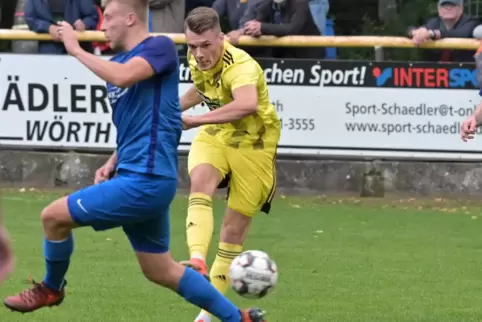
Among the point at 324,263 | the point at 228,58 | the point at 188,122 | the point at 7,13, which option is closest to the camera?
the point at 188,122

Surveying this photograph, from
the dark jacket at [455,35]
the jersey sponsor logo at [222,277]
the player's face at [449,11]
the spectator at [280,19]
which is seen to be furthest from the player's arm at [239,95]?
the dark jacket at [455,35]

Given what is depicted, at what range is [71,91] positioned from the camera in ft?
46.8

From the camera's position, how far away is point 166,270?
20.7 feet

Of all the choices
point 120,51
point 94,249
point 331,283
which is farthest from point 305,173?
point 120,51

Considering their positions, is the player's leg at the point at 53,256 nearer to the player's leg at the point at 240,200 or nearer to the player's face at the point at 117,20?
the player's face at the point at 117,20

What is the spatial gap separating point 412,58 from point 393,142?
129cm

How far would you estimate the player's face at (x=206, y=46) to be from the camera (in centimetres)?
749

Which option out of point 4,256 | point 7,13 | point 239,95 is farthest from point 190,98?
point 7,13

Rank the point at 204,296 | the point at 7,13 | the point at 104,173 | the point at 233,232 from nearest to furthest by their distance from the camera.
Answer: the point at 204,296, the point at 104,173, the point at 233,232, the point at 7,13

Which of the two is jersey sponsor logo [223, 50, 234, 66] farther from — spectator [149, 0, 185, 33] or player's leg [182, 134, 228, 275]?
spectator [149, 0, 185, 33]

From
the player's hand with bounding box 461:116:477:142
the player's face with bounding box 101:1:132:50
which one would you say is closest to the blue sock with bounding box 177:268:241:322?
the player's face with bounding box 101:1:132:50

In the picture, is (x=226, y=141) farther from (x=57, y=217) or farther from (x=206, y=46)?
(x=57, y=217)

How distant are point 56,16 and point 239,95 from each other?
7.40 metres

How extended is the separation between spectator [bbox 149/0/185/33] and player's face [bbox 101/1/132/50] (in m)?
8.35
